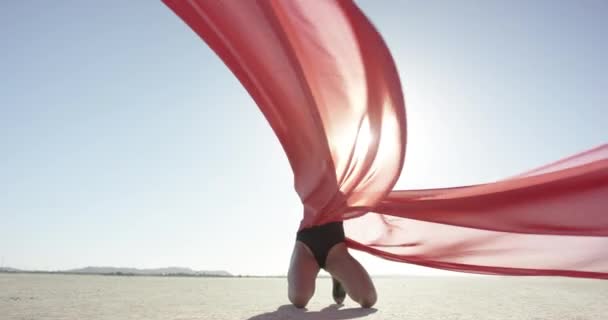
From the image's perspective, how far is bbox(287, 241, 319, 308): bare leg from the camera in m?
2.14

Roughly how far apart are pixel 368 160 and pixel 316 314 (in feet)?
2.47

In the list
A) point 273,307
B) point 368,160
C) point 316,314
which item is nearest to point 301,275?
point 273,307

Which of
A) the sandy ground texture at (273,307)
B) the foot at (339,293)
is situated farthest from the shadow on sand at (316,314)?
the foot at (339,293)

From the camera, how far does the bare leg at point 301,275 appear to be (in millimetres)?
2141

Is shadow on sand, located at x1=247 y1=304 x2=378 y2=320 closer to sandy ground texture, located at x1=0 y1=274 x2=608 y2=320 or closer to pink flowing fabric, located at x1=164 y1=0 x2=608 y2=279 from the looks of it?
sandy ground texture, located at x1=0 y1=274 x2=608 y2=320

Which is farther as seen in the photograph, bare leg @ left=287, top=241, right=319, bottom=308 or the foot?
the foot

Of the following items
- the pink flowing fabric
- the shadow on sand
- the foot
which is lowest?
the shadow on sand

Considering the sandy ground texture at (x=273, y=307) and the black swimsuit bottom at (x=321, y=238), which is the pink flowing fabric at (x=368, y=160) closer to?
the black swimsuit bottom at (x=321, y=238)

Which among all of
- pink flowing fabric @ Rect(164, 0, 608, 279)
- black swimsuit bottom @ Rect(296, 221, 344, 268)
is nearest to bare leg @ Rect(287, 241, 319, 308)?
black swimsuit bottom @ Rect(296, 221, 344, 268)

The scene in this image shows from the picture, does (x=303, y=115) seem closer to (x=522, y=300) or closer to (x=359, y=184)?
(x=359, y=184)

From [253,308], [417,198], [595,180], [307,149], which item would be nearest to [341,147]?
[307,149]

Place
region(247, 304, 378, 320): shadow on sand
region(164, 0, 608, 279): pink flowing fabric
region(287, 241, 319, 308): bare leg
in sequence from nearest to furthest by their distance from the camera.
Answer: region(247, 304, 378, 320): shadow on sand
region(287, 241, 319, 308): bare leg
region(164, 0, 608, 279): pink flowing fabric

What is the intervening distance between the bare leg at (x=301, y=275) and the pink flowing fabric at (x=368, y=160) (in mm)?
123

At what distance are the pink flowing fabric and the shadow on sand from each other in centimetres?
39
